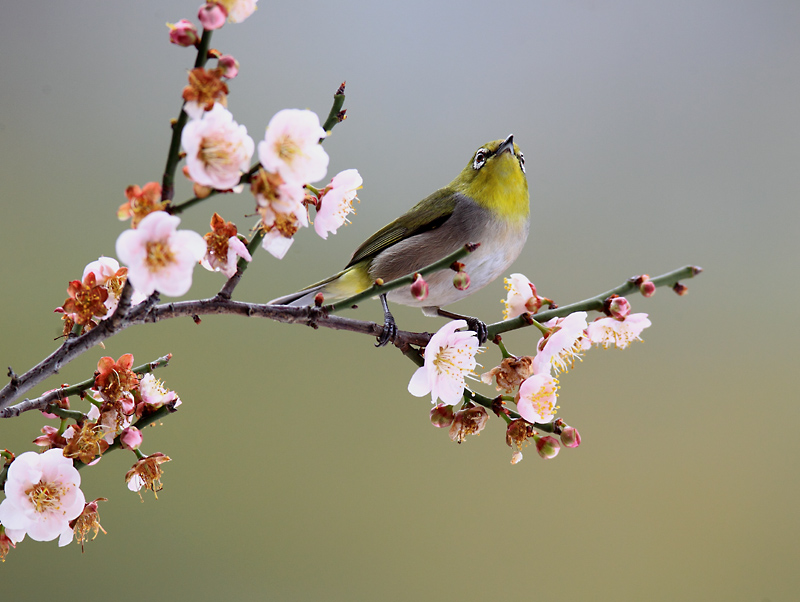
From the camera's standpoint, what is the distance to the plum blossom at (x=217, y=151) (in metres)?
0.47

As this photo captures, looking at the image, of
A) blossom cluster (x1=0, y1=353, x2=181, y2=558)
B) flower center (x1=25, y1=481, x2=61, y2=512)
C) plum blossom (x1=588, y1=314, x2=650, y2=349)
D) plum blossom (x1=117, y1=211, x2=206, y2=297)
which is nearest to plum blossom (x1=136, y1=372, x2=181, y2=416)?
blossom cluster (x1=0, y1=353, x2=181, y2=558)

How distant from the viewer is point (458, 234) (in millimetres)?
1027

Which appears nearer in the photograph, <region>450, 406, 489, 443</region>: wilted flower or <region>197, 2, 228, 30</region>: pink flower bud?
<region>197, 2, 228, 30</region>: pink flower bud

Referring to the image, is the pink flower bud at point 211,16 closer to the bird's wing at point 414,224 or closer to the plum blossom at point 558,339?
the plum blossom at point 558,339

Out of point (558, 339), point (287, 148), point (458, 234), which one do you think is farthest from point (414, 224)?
point (287, 148)

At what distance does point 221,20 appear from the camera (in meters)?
0.48

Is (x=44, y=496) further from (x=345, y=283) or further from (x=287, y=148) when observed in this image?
(x=345, y=283)

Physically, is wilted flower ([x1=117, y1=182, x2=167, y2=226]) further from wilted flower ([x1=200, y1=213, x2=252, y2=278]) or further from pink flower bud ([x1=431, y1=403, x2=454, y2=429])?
pink flower bud ([x1=431, y1=403, x2=454, y2=429])

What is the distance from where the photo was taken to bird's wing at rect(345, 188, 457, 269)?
1081 mm

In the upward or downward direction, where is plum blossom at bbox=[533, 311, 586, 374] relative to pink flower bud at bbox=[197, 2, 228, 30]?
downward

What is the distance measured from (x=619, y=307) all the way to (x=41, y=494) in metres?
0.58

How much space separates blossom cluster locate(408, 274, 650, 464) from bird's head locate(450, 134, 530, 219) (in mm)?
354

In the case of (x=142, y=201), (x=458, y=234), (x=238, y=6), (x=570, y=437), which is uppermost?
(x=458, y=234)

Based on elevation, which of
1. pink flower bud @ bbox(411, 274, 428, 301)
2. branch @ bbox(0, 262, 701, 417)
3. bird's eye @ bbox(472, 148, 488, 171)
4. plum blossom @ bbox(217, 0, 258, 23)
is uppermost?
bird's eye @ bbox(472, 148, 488, 171)
